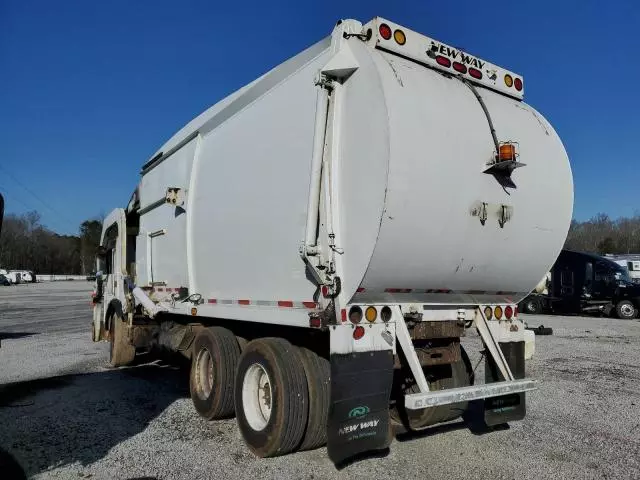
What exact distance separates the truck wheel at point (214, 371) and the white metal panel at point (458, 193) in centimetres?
238

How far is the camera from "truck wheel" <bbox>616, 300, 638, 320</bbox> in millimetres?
21891

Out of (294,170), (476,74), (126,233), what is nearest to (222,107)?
(294,170)

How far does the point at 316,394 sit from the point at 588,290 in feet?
71.9

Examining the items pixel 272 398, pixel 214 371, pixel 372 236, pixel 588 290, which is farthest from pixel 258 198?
pixel 588 290

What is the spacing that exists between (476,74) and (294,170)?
6.84ft

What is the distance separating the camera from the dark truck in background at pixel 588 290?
72.4 feet

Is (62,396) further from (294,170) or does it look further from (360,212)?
(360,212)

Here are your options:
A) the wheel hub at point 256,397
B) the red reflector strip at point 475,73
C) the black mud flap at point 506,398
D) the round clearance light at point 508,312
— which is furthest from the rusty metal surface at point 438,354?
the red reflector strip at point 475,73

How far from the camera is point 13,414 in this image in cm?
638

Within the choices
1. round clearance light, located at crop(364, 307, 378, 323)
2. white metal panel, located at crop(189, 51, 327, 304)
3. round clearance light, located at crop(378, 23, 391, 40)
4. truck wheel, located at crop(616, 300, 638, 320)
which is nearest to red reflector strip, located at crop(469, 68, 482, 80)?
round clearance light, located at crop(378, 23, 391, 40)

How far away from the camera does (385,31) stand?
4.48 meters

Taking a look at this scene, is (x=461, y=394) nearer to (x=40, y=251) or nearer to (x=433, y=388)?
(x=433, y=388)

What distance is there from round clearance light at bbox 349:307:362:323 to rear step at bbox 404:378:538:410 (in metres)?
0.72

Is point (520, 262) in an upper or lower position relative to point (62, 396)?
upper
